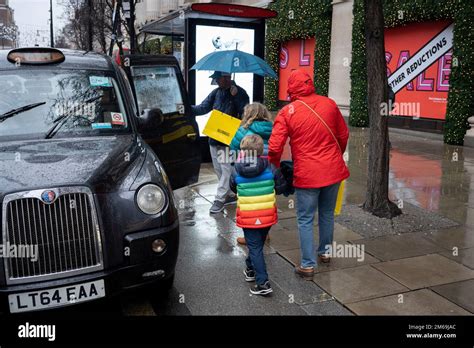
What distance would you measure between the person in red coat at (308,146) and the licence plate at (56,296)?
1.94 metres

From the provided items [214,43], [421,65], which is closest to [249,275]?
[214,43]

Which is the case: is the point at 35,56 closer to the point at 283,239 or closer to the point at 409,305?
the point at 283,239

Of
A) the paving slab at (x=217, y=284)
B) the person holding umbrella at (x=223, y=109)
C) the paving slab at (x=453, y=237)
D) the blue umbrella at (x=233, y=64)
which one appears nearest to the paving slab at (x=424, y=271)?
the paving slab at (x=453, y=237)

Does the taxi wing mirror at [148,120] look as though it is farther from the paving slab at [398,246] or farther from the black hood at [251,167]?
the paving slab at [398,246]

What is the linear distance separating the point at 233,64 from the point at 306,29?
43.0 feet

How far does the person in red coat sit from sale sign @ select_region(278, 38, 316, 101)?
1463cm

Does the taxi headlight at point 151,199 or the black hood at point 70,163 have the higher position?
the black hood at point 70,163

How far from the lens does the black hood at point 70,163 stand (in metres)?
3.31

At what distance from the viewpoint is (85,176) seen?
134 inches

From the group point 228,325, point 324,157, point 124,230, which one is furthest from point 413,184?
point 124,230

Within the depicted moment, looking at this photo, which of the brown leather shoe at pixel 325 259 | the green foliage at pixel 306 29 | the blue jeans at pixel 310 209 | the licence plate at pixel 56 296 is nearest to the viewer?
the licence plate at pixel 56 296

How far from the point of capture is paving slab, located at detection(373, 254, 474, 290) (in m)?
4.46

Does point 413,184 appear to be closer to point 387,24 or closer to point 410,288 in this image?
point 410,288

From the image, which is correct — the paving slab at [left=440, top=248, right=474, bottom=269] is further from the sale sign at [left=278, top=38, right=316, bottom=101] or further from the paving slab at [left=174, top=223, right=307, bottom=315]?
the sale sign at [left=278, top=38, right=316, bottom=101]
